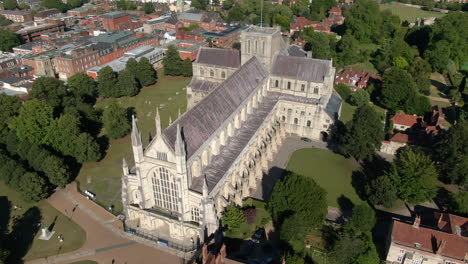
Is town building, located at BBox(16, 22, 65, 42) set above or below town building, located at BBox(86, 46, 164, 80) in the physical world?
above

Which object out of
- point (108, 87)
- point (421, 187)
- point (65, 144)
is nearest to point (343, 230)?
point (421, 187)

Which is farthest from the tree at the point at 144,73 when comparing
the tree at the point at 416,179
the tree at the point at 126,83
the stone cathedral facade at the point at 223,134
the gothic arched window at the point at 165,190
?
the tree at the point at 416,179

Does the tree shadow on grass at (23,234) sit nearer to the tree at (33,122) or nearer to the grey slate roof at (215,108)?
the tree at (33,122)

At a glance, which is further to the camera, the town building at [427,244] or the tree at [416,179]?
the tree at [416,179]

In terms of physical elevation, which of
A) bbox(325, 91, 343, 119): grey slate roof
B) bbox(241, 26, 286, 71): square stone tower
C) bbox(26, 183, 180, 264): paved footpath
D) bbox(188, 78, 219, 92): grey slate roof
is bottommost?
bbox(26, 183, 180, 264): paved footpath

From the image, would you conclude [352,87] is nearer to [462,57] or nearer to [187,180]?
[462,57]

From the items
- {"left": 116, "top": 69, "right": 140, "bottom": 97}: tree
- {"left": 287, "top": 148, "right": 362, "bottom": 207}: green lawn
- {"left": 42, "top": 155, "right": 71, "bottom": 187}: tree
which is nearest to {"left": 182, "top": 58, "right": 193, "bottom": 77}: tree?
{"left": 116, "top": 69, "right": 140, "bottom": 97}: tree

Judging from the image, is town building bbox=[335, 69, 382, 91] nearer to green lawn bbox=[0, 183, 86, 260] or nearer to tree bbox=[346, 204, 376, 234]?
tree bbox=[346, 204, 376, 234]

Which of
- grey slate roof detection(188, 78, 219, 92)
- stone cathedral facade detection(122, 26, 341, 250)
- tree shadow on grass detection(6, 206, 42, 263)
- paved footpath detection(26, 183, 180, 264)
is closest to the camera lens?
stone cathedral facade detection(122, 26, 341, 250)
